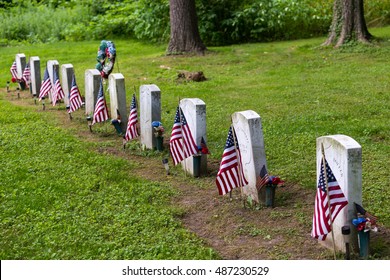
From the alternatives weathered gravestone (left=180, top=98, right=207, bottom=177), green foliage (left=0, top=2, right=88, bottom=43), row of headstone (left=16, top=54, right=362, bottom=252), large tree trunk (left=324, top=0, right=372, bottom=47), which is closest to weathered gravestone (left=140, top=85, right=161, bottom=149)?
row of headstone (left=16, top=54, right=362, bottom=252)

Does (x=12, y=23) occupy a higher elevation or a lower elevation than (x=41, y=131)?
higher

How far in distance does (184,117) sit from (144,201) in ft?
4.72

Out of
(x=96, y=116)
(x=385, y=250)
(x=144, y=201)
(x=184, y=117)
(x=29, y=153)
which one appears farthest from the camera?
(x=96, y=116)

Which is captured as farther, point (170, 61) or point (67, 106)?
point (170, 61)

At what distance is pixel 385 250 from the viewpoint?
5.83 meters

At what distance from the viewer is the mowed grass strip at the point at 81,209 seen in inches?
240

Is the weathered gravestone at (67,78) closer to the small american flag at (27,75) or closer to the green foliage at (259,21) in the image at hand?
the small american flag at (27,75)

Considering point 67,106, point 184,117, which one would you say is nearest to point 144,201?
point 184,117

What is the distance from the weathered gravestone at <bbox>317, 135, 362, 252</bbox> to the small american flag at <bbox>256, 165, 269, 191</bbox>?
1.11 meters

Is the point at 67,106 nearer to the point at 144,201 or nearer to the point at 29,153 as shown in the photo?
the point at 29,153

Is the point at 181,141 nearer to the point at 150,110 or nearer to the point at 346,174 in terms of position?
the point at 150,110

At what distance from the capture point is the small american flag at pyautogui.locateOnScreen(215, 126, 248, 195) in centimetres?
716

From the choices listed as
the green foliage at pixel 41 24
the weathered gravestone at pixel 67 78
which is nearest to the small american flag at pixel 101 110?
the weathered gravestone at pixel 67 78

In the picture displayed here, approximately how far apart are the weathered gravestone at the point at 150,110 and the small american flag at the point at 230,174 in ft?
7.79
